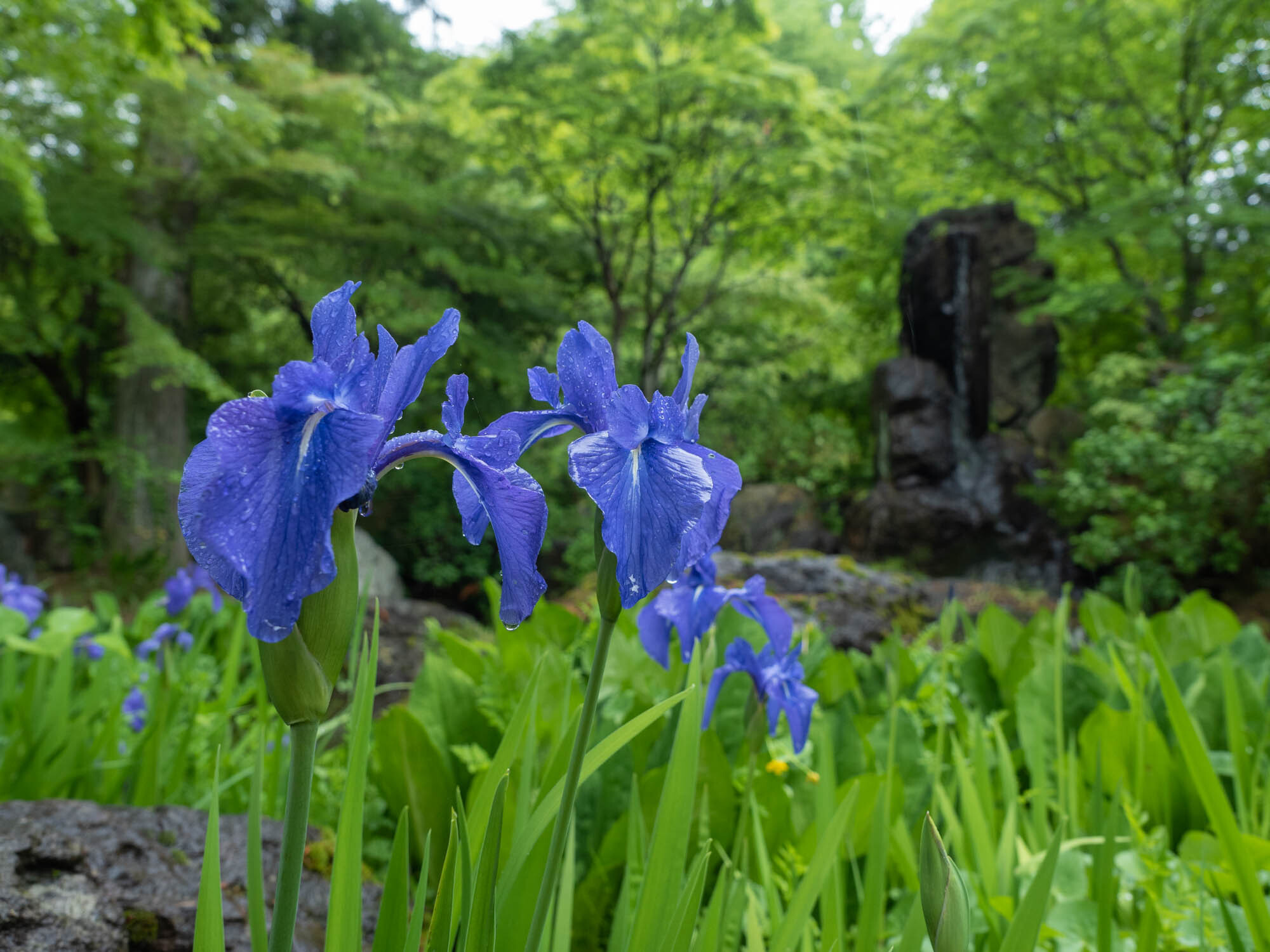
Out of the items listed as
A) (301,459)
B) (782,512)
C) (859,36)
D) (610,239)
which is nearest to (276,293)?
(610,239)

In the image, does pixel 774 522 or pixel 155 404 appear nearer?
pixel 155 404

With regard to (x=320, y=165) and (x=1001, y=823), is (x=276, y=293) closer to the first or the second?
(x=320, y=165)

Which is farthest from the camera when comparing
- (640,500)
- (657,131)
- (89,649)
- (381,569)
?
(657,131)

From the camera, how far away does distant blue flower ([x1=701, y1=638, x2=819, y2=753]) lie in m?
1.24

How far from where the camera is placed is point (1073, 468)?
914cm

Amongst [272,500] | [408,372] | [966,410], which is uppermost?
[966,410]

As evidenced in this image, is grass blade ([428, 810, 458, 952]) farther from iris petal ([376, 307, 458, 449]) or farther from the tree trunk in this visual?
the tree trunk

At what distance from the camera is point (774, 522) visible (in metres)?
10.6

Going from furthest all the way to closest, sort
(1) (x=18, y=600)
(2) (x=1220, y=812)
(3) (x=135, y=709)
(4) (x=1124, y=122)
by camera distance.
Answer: (4) (x=1124, y=122) → (1) (x=18, y=600) → (3) (x=135, y=709) → (2) (x=1220, y=812)

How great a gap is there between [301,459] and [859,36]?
2113 centimetres

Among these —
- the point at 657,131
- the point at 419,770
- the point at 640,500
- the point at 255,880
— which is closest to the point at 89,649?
the point at 419,770

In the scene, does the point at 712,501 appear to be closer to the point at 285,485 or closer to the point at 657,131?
the point at 285,485

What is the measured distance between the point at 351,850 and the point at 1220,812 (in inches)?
41.0

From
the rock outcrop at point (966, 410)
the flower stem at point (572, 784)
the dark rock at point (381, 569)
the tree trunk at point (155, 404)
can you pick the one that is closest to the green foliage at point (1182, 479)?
the rock outcrop at point (966, 410)
